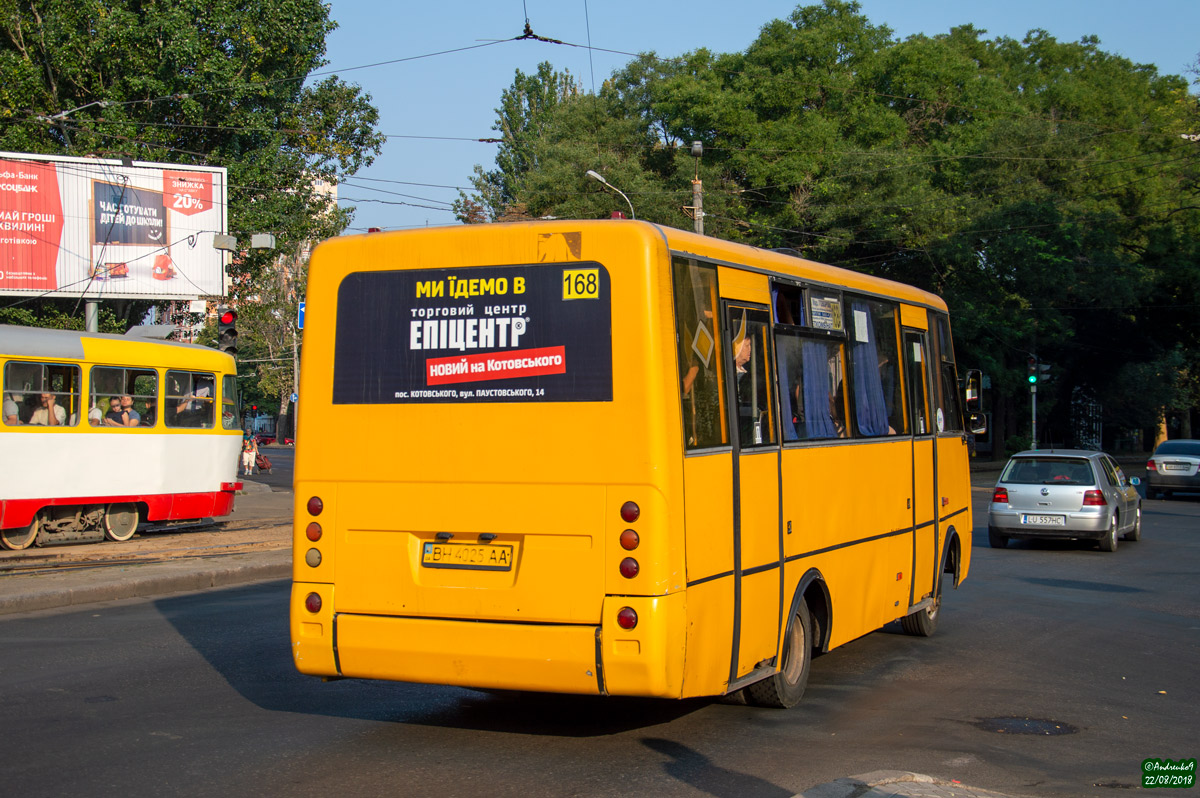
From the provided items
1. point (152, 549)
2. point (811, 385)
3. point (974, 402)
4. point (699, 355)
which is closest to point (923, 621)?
point (974, 402)

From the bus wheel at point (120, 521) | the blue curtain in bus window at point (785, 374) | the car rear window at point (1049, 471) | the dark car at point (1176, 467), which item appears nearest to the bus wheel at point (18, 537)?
the bus wheel at point (120, 521)

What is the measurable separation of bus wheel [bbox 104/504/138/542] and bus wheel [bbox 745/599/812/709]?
1430 cm

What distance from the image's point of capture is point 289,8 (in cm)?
3328

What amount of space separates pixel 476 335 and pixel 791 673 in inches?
120

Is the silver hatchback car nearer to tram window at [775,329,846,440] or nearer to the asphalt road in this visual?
the asphalt road

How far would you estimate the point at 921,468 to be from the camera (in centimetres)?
1003

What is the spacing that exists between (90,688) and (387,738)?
8.69ft

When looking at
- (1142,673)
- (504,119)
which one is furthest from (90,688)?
(504,119)

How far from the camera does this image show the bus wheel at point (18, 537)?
57.1 feet

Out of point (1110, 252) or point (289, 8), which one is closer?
point (289, 8)

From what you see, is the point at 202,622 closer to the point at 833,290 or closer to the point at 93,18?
the point at 833,290

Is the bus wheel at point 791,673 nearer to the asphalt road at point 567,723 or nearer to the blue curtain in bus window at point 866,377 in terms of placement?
the asphalt road at point 567,723

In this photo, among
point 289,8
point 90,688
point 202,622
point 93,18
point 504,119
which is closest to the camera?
point 90,688
